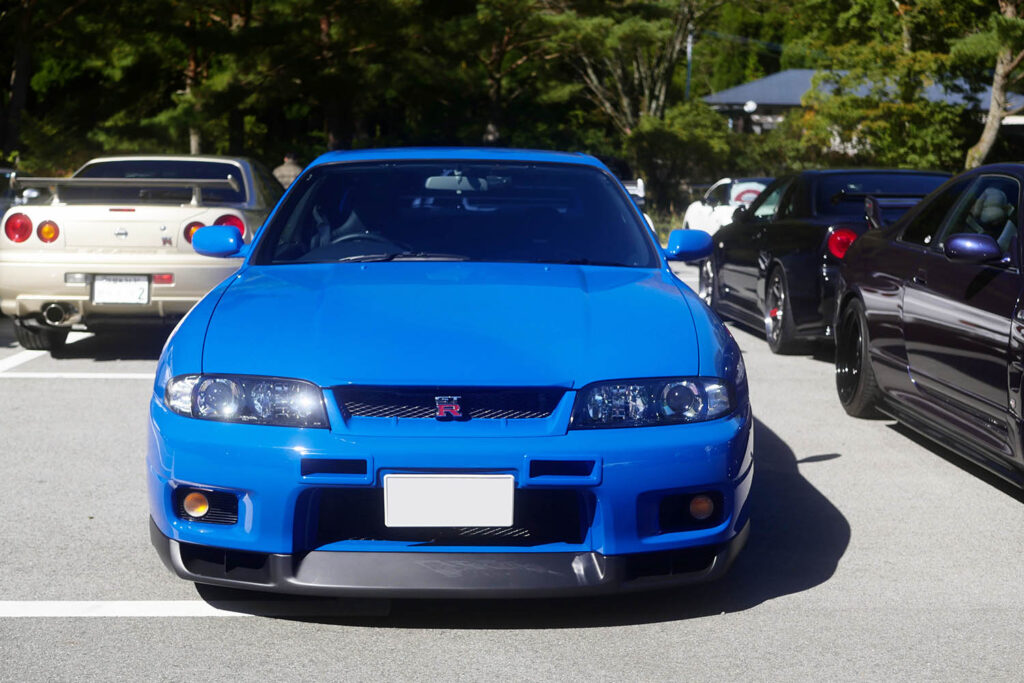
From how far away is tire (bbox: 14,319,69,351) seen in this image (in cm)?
986

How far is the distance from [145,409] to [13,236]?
237 cm

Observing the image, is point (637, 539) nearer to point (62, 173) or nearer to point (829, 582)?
point (829, 582)

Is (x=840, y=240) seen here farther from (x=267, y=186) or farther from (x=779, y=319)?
(x=267, y=186)

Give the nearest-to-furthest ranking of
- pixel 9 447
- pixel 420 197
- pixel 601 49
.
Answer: pixel 420 197, pixel 9 447, pixel 601 49

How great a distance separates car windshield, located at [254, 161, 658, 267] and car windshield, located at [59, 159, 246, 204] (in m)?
4.71

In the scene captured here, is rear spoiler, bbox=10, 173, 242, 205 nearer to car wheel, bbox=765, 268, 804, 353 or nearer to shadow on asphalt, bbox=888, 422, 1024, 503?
car wheel, bbox=765, 268, 804, 353

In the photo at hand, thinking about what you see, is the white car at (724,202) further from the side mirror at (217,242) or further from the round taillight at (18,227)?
the side mirror at (217,242)

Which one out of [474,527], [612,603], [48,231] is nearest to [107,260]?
[48,231]

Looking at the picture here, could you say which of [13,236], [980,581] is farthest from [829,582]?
[13,236]

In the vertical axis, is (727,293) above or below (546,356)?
below

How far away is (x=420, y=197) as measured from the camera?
537 cm

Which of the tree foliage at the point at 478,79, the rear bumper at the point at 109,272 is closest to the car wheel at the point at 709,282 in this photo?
the rear bumper at the point at 109,272

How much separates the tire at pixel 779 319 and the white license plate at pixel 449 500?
252 inches

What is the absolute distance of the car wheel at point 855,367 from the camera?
721cm
